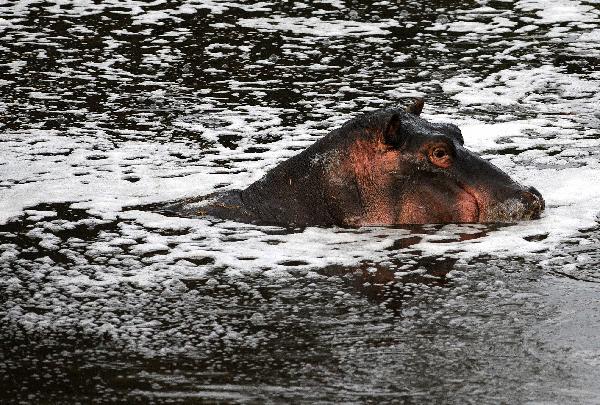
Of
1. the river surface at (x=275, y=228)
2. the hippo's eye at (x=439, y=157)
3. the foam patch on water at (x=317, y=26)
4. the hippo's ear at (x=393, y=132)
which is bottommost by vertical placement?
the river surface at (x=275, y=228)

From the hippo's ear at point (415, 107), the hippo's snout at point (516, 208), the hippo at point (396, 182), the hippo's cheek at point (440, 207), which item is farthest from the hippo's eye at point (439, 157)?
the hippo's ear at point (415, 107)

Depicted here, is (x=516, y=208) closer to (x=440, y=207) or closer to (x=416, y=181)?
(x=440, y=207)

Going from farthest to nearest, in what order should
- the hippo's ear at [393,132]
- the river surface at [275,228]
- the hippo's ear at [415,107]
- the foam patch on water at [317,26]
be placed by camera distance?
1. the foam patch on water at [317,26]
2. the hippo's ear at [415,107]
3. the hippo's ear at [393,132]
4. the river surface at [275,228]

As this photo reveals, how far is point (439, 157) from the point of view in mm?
6785

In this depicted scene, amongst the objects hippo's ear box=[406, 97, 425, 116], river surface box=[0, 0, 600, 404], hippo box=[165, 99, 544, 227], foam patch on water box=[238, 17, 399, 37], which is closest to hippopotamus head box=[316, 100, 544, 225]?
hippo box=[165, 99, 544, 227]

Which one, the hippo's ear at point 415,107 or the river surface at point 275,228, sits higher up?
the hippo's ear at point 415,107

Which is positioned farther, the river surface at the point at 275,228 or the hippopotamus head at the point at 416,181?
the hippopotamus head at the point at 416,181

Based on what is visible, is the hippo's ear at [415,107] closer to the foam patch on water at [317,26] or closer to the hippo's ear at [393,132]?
the hippo's ear at [393,132]

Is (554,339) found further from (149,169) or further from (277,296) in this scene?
(149,169)

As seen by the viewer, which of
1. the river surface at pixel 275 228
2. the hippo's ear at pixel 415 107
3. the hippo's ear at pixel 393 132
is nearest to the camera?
the river surface at pixel 275 228

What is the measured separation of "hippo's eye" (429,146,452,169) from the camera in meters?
6.77

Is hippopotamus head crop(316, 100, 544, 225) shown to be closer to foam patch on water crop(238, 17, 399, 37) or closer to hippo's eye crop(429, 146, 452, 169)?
hippo's eye crop(429, 146, 452, 169)

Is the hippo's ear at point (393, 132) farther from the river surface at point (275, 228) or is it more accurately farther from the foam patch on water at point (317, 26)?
the foam patch on water at point (317, 26)

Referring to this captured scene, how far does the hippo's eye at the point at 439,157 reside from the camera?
6.77m
